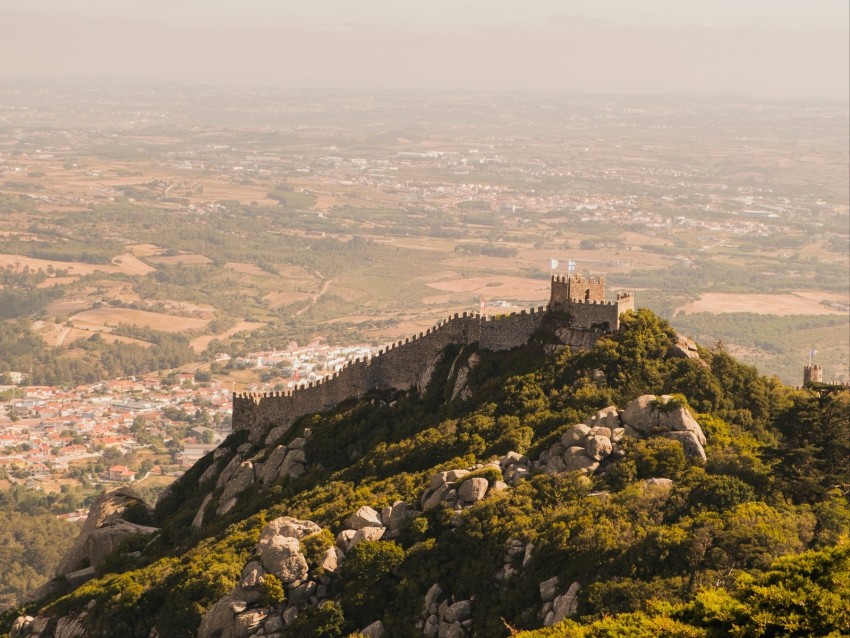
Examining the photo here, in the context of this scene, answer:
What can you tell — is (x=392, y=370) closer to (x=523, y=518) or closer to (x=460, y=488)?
(x=460, y=488)

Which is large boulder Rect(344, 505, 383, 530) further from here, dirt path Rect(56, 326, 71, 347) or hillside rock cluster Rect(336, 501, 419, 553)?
dirt path Rect(56, 326, 71, 347)

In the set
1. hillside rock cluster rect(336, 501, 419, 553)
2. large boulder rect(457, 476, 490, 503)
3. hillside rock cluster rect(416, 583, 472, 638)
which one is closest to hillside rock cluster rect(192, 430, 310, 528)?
hillside rock cluster rect(336, 501, 419, 553)

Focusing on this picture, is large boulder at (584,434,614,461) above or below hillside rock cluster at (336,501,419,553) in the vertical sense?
above

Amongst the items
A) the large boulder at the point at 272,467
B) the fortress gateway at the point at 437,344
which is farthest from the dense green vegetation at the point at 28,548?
the large boulder at the point at 272,467

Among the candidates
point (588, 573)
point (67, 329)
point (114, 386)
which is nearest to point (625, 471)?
point (588, 573)

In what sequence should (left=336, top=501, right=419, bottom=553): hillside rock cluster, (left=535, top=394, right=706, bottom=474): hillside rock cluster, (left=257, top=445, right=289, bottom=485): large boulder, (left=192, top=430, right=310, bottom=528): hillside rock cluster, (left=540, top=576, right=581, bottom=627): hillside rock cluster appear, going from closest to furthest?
1. (left=540, top=576, right=581, bottom=627): hillside rock cluster
2. (left=336, top=501, right=419, bottom=553): hillside rock cluster
3. (left=535, top=394, right=706, bottom=474): hillside rock cluster
4. (left=192, top=430, right=310, bottom=528): hillside rock cluster
5. (left=257, top=445, right=289, bottom=485): large boulder

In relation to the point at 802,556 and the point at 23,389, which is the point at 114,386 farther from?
the point at 802,556
